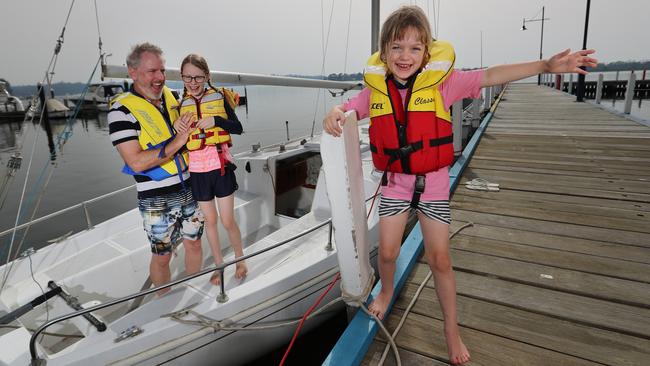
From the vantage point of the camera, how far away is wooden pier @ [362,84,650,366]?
212cm

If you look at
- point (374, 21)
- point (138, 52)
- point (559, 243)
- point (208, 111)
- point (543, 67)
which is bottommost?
point (559, 243)

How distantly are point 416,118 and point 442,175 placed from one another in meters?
0.37

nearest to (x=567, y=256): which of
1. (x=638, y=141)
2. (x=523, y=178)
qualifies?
(x=523, y=178)

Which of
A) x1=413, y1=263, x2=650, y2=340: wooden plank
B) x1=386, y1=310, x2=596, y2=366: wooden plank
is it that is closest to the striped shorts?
x1=386, y1=310, x2=596, y2=366: wooden plank

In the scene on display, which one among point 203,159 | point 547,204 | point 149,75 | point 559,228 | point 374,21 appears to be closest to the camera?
point 149,75

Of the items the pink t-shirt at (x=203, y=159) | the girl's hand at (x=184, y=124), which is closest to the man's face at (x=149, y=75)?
the girl's hand at (x=184, y=124)

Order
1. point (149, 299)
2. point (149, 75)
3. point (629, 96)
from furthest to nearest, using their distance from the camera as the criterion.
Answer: point (629, 96)
point (149, 299)
point (149, 75)

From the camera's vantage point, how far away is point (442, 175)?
2.06m

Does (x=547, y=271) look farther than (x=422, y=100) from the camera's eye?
Yes

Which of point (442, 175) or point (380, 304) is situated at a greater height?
point (442, 175)

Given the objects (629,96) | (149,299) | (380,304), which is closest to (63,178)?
(149,299)

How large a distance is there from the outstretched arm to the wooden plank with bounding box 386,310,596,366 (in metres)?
1.54

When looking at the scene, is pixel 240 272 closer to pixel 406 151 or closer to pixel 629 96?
pixel 406 151

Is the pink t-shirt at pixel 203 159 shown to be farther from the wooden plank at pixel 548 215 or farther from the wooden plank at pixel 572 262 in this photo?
the wooden plank at pixel 548 215
